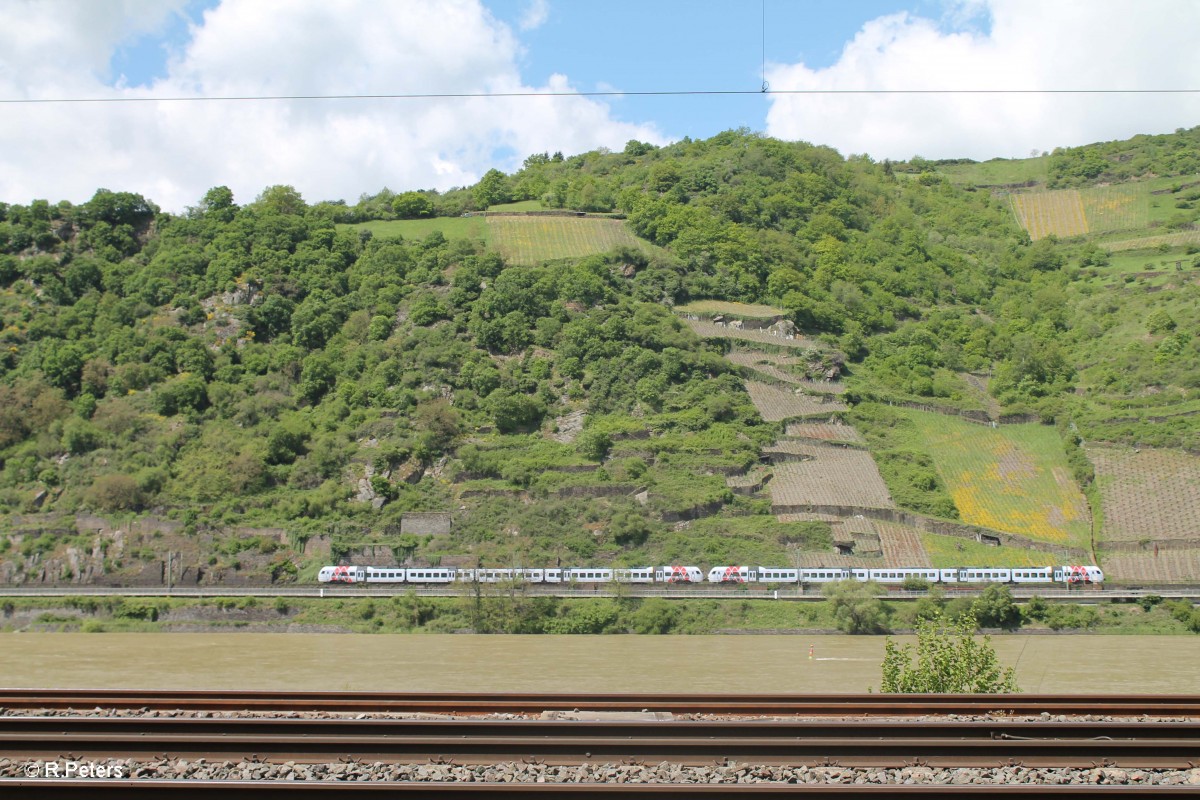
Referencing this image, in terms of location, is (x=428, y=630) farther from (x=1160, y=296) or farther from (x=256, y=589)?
(x=1160, y=296)

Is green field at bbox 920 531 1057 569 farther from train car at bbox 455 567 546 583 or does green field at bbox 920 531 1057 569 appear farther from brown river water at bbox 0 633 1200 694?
train car at bbox 455 567 546 583

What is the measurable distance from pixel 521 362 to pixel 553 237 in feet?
67.5

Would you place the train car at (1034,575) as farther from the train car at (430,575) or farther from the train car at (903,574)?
the train car at (430,575)

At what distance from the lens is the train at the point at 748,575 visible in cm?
5791

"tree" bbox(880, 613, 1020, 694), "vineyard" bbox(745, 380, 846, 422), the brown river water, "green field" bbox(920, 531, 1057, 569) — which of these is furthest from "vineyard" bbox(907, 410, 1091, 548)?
"tree" bbox(880, 613, 1020, 694)

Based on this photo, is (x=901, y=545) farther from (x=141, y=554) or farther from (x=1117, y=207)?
(x=1117, y=207)

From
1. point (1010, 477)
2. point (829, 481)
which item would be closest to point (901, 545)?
point (829, 481)

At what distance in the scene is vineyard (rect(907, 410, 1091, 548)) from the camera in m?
65.2

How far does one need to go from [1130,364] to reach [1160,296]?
14635 millimetres

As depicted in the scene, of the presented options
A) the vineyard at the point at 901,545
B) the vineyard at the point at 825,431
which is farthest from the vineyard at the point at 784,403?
the vineyard at the point at 901,545

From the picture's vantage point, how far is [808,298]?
3546 inches

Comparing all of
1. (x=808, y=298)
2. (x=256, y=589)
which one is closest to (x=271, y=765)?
(x=256, y=589)

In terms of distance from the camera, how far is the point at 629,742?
11.7m

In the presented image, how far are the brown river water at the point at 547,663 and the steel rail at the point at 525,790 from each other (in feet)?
47.0
